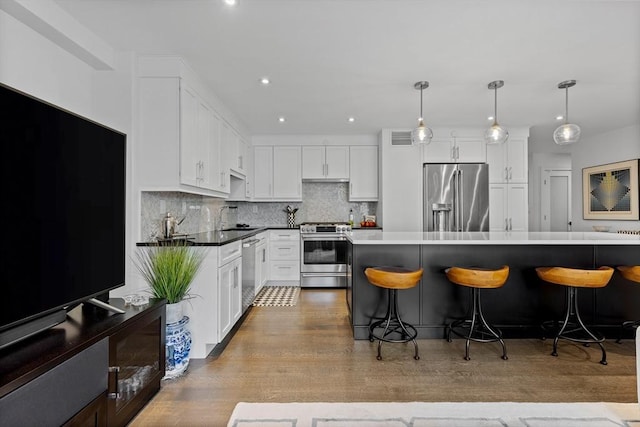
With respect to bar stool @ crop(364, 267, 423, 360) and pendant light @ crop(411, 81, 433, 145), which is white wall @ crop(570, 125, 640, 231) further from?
bar stool @ crop(364, 267, 423, 360)

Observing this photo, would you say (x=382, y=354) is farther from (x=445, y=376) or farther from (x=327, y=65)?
(x=327, y=65)

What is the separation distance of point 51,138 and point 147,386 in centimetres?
145

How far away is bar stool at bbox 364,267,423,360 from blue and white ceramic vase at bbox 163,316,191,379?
147 cm

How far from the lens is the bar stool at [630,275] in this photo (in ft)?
8.50

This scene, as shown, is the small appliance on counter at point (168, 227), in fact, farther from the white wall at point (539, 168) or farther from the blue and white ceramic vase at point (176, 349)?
the white wall at point (539, 168)

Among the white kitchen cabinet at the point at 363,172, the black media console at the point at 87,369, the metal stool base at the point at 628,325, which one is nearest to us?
the black media console at the point at 87,369

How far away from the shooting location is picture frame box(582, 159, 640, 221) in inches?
188

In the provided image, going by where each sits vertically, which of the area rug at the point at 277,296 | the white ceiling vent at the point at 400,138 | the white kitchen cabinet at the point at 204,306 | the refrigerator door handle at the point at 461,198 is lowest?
the area rug at the point at 277,296

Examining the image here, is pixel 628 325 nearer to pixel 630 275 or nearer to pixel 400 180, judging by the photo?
pixel 630 275

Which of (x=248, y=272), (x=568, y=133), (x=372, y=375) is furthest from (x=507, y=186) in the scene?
(x=248, y=272)

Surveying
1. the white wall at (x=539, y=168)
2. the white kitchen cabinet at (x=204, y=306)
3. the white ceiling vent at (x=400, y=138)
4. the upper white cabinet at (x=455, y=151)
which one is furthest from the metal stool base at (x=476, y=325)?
the white wall at (x=539, y=168)

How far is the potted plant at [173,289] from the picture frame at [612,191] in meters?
6.24

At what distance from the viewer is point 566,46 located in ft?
8.03

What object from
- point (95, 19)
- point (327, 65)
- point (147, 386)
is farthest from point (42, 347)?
point (327, 65)
